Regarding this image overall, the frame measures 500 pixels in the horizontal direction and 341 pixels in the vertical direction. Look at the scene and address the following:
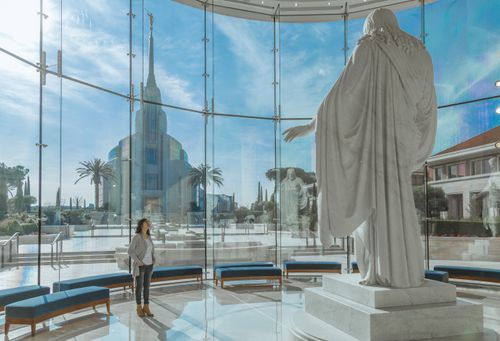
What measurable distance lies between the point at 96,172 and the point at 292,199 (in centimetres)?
526

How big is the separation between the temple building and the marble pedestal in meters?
6.35

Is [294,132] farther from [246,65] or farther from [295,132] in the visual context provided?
[246,65]

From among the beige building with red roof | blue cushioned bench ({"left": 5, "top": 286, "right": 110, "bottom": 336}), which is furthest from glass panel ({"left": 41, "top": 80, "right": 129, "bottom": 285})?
the beige building with red roof

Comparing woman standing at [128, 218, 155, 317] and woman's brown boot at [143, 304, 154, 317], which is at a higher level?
woman standing at [128, 218, 155, 317]

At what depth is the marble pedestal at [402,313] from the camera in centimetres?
333

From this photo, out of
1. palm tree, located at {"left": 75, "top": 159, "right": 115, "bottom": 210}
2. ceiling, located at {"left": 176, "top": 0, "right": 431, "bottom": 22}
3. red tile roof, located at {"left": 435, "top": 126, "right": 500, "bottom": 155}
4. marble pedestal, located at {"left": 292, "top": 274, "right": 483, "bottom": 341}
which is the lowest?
marble pedestal, located at {"left": 292, "top": 274, "right": 483, "bottom": 341}

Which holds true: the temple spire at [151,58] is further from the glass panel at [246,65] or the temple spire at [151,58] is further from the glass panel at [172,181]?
the glass panel at [246,65]

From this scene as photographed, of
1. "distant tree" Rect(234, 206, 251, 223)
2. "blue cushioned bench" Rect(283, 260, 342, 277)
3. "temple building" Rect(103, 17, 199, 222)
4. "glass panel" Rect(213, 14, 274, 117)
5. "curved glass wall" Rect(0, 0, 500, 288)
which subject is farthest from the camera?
"glass panel" Rect(213, 14, 274, 117)

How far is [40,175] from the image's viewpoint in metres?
6.92

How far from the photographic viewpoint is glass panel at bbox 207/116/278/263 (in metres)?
10.5

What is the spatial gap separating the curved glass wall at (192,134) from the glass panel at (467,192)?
0.10 ft

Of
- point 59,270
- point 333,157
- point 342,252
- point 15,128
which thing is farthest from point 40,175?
point 342,252

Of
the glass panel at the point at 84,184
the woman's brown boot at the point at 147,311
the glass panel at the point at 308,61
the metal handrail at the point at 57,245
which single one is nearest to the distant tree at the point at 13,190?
the glass panel at the point at 84,184

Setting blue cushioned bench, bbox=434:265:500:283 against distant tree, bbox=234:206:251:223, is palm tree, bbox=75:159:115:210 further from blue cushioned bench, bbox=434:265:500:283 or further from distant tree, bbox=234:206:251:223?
blue cushioned bench, bbox=434:265:500:283
